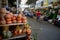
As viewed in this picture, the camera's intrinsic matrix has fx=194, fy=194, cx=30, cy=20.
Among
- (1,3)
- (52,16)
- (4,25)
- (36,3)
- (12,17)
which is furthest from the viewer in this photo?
(36,3)

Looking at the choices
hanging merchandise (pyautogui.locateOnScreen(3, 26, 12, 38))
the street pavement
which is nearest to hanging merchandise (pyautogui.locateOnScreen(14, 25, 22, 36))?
hanging merchandise (pyautogui.locateOnScreen(3, 26, 12, 38))

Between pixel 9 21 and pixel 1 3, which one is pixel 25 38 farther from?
pixel 1 3

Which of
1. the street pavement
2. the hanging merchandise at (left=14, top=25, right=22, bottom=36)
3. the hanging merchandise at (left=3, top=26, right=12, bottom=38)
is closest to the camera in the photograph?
the hanging merchandise at (left=3, top=26, right=12, bottom=38)

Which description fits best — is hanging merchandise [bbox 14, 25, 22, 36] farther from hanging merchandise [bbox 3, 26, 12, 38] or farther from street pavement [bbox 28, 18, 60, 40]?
street pavement [bbox 28, 18, 60, 40]

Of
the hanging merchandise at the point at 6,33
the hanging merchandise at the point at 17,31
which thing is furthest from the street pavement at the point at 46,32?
the hanging merchandise at the point at 6,33

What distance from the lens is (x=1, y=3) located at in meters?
5.62

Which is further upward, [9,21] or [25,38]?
[9,21]

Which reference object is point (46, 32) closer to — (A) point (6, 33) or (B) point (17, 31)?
(B) point (17, 31)

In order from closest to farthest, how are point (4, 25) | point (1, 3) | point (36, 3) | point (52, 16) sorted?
point (4, 25) → point (1, 3) → point (52, 16) → point (36, 3)

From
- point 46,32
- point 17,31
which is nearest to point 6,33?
point 17,31

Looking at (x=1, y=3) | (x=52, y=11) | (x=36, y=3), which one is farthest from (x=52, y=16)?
(x=1, y=3)

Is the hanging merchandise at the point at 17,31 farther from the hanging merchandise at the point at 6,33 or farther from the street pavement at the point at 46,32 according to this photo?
the street pavement at the point at 46,32

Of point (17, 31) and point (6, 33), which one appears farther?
point (17, 31)

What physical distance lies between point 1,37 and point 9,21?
386 millimetres
